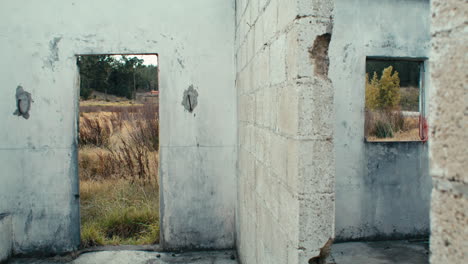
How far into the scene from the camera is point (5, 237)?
410 cm

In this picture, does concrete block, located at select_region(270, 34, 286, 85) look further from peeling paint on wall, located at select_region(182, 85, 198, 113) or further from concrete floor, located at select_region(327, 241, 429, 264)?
concrete floor, located at select_region(327, 241, 429, 264)

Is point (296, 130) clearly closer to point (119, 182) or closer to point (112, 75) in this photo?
point (119, 182)

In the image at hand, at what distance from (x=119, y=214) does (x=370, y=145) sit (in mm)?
3317

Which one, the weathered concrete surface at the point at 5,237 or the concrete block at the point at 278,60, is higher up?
the concrete block at the point at 278,60

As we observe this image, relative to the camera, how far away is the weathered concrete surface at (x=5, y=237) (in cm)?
402

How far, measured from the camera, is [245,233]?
3.46 metres

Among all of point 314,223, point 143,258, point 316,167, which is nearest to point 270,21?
point 316,167

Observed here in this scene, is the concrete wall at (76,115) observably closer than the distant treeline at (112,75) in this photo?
Yes

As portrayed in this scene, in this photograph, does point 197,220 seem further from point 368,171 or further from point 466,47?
point 466,47

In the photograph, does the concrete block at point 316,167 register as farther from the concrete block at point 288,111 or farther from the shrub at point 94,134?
the shrub at point 94,134

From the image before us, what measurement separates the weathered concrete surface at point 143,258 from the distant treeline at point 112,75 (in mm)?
12112

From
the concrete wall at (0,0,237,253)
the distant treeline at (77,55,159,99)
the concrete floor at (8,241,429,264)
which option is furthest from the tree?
the distant treeline at (77,55,159,99)

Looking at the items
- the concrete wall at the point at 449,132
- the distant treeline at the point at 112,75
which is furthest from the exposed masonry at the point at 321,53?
the distant treeline at the point at 112,75

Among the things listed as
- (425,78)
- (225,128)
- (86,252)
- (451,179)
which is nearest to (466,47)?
(451,179)
